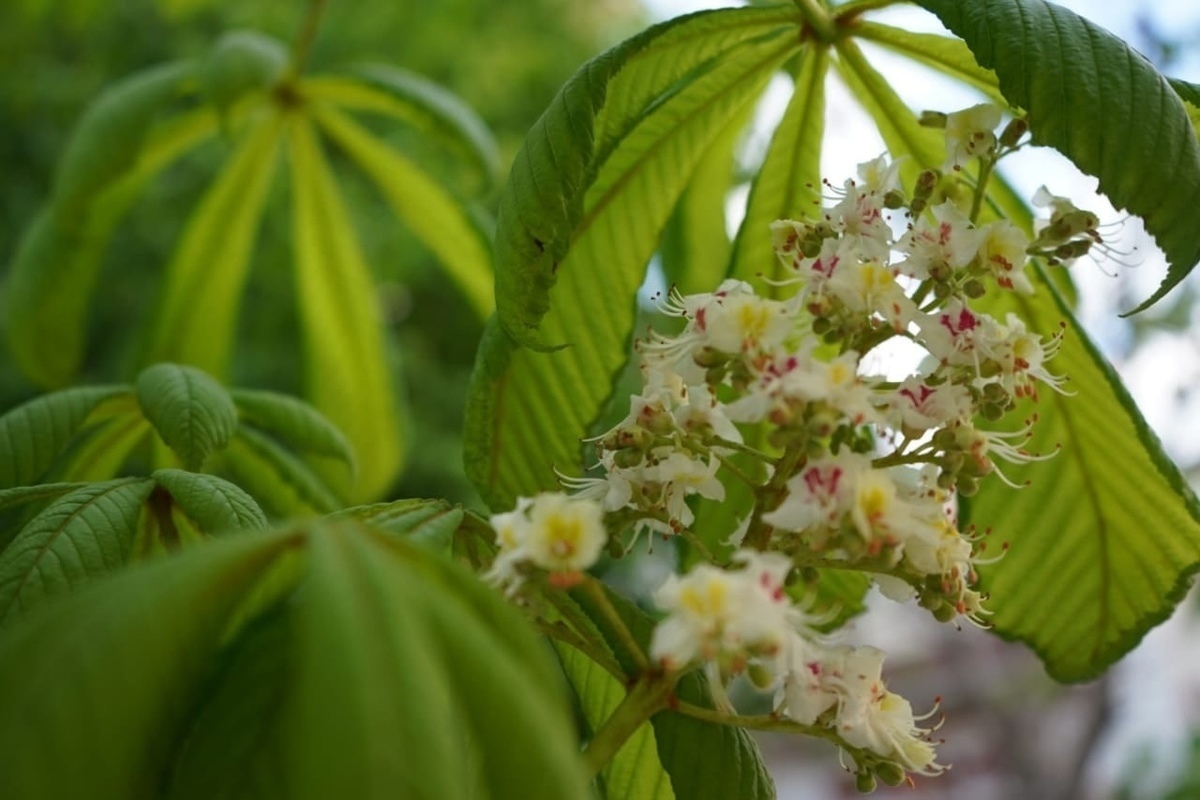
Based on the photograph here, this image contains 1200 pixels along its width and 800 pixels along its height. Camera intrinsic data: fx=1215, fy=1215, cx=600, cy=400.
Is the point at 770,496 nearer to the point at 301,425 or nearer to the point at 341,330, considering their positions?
the point at 301,425

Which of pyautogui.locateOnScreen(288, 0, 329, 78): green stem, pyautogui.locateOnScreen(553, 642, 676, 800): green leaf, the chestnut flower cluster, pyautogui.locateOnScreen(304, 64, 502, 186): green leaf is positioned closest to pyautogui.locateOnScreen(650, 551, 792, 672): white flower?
the chestnut flower cluster

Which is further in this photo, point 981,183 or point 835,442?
point 981,183

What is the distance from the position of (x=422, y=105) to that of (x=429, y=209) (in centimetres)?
17

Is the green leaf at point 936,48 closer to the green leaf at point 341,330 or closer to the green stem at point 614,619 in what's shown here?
the green stem at point 614,619

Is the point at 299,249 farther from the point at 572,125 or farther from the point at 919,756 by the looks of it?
the point at 919,756

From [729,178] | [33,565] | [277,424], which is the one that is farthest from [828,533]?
[729,178]

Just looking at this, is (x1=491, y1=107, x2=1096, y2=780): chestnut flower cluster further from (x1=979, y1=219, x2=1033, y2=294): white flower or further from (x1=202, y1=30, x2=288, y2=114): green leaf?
(x1=202, y1=30, x2=288, y2=114): green leaf

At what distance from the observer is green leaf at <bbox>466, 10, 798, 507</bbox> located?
2.45 feet

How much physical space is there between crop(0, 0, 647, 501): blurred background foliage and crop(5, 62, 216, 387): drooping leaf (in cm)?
134

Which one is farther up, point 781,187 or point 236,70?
point 236,70

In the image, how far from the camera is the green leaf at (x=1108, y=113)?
0.56 metres

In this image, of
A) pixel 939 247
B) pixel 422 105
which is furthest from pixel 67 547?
pixel 422 105

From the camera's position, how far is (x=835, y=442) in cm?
51

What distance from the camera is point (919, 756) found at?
541mm
